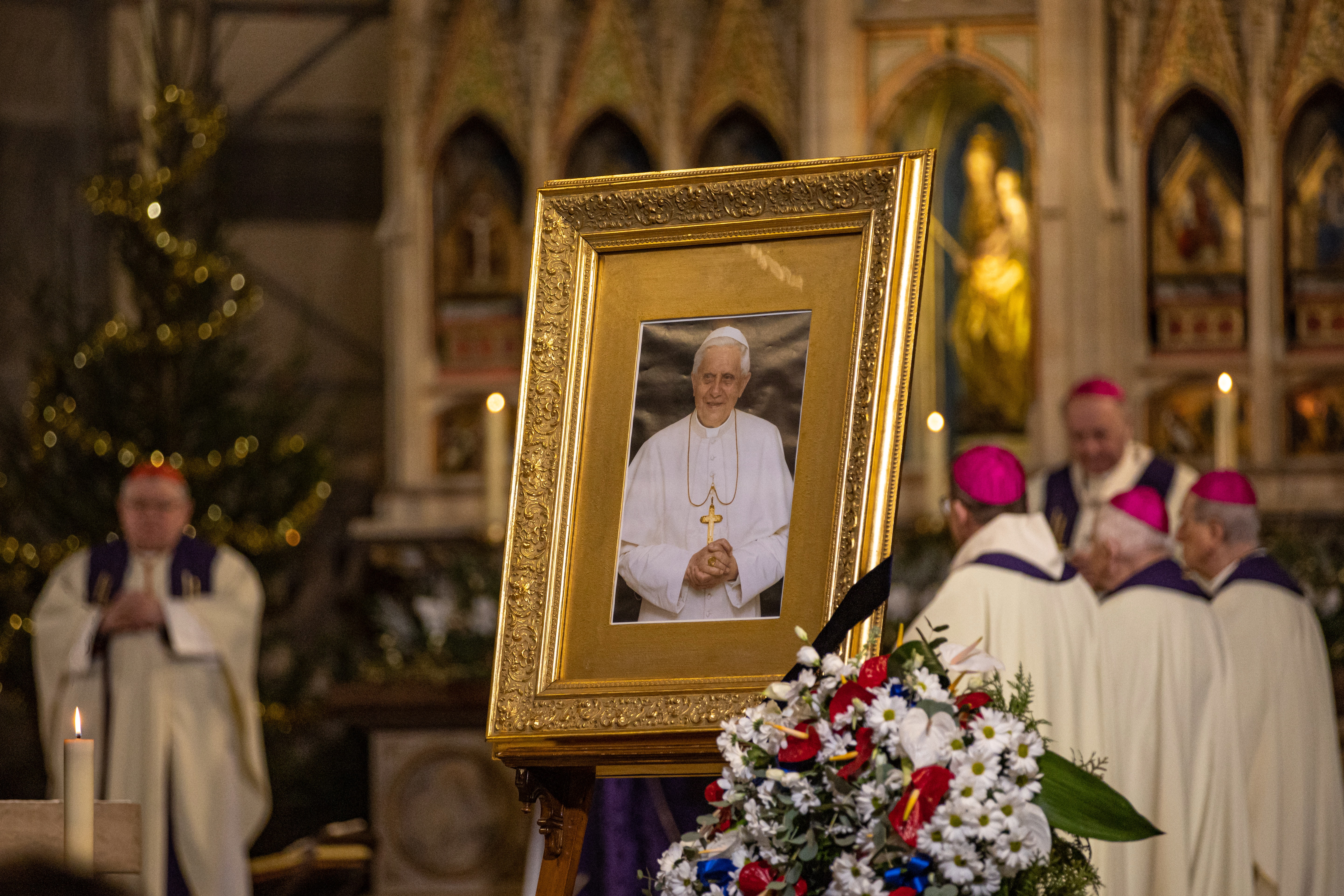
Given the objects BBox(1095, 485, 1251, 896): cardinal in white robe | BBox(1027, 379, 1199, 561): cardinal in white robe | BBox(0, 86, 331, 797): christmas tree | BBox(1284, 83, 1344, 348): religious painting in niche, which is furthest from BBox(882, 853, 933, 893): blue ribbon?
BBox(1284, 83, 1344, 348): religious painting in niche

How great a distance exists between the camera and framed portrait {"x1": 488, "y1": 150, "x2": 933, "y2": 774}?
10.1ft

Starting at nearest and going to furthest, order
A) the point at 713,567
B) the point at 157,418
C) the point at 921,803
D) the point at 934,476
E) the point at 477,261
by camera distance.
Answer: the point at 921,803
the point at 713,567
the point at 934,476
the point at 157,418
the point at 477,261

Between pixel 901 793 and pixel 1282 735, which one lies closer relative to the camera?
pixel 901 793

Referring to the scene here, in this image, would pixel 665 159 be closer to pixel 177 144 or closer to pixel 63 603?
pixel 177 144

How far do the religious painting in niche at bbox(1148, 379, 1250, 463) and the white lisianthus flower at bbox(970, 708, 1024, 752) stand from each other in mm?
6363

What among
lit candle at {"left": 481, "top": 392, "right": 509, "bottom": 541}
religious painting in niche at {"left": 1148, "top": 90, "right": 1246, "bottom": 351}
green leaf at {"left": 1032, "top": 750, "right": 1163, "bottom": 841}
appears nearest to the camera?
green leaf at {"left": 1032, "top": 750, "right": 1163, "bottom": 841}

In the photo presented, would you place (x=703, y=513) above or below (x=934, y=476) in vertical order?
below

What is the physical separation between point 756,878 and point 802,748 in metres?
0.20

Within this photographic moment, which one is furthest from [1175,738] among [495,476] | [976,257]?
[976,257]

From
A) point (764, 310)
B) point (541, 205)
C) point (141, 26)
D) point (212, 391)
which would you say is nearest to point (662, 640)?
point (764, 310)

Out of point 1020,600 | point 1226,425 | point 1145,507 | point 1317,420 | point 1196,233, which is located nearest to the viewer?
point 1020,600

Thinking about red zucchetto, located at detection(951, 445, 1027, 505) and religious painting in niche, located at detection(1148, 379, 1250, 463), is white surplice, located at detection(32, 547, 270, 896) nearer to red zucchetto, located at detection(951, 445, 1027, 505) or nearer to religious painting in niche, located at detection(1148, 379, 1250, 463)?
red zucchetto, located at detection(951, 445, 1027, 505)

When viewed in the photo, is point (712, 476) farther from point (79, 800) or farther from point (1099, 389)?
point (1099, 389)

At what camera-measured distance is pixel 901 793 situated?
7.98 feet
